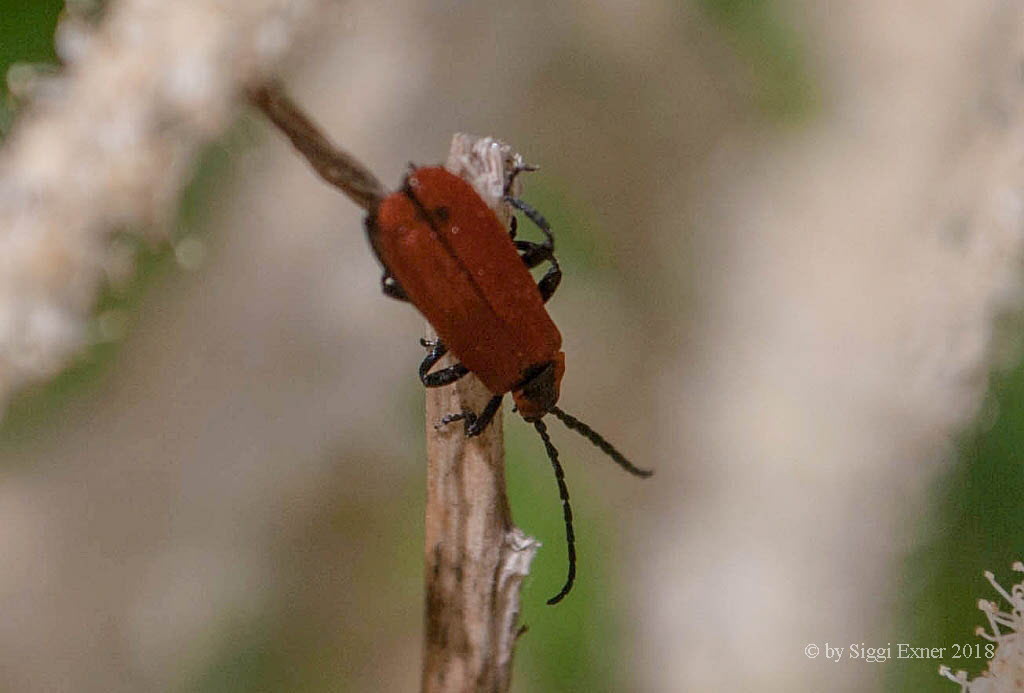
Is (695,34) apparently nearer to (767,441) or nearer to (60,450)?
(767,441)

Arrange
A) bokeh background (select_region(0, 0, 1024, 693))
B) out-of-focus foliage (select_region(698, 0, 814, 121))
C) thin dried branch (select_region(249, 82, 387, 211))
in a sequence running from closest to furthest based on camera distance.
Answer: thin dried branch (select_region(249, 82, 387, 211))
bokeh background (select_region(0, 0, 1024, 693))
out-of-focus foliage (select_region(698, 0, 814, 121))

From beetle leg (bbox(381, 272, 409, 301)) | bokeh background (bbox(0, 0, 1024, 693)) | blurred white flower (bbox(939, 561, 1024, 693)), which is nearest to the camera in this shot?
blurred white flower (bbox(939, 561, 1024, 693))

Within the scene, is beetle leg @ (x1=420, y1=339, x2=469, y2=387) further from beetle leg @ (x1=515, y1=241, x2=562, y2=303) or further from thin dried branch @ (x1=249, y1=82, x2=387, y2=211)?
thin dried branch @ (x1=249, y1=82, x2=387, y2=211)

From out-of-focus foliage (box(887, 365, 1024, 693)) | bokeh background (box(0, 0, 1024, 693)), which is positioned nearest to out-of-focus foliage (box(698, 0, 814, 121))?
bokeh background (box(0, 0, 1024, 693))

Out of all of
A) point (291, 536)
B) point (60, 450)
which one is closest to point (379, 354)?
point (291, 536)

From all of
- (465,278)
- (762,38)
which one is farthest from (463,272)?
(762,38)

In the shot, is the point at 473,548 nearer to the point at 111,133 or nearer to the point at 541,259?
the point at 541,259
